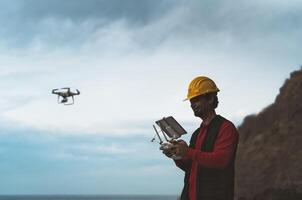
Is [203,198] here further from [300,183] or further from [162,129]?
[300,183]

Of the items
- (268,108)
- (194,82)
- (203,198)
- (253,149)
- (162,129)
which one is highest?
(268,108)

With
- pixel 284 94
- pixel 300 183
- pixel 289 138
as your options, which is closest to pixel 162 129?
pixel 300 183

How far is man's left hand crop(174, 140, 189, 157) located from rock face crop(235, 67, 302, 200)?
82.4 ft

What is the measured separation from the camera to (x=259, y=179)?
39.4 meters

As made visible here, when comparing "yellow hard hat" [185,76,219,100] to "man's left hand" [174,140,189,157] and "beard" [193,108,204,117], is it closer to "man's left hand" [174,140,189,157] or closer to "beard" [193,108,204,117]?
"beard" [193,108,204,117]

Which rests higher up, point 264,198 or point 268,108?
point 268,108

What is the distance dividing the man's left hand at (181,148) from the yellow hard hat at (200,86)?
1.69ft

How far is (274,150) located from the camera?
42.5m

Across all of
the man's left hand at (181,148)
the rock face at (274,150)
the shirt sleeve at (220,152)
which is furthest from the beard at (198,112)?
the rock face at (274,150)

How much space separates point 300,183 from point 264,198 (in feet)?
13.1

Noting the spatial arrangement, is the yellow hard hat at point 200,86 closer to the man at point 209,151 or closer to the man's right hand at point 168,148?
the man at point 209,151

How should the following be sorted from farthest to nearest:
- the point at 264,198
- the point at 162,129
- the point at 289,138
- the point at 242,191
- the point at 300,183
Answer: the point at 289,138 < the point at 242,191 < the point at 300,183 < the point at 264,198 < the point at 162,129

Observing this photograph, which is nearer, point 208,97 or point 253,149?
point 208,97

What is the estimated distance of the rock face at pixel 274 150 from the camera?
35.7m
